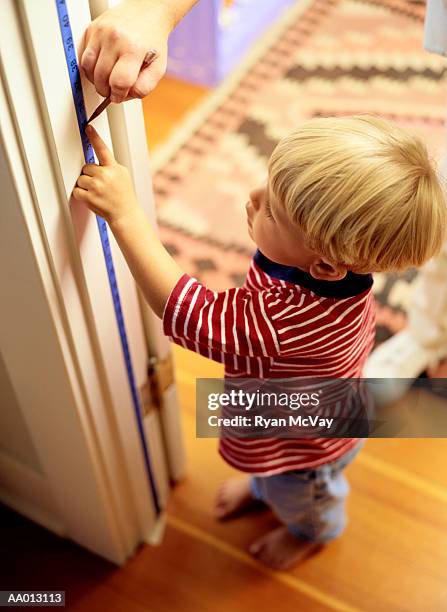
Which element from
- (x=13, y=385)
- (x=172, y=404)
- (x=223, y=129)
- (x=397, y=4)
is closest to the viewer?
(x=13, y=385)

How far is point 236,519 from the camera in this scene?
131 centimetres

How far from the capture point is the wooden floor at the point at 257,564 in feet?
3.91

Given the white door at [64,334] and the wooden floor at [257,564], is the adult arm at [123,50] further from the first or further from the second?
the wooden floor at [257,564]

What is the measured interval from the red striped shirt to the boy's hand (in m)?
0.11

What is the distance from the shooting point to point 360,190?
0.67m

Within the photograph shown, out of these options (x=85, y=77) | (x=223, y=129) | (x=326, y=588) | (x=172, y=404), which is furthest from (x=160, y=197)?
(x=85, y=77)

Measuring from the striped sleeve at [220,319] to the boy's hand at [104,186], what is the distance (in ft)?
0.34

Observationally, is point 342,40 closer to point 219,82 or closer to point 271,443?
point 219,82

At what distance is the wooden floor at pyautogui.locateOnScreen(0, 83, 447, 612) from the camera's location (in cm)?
119

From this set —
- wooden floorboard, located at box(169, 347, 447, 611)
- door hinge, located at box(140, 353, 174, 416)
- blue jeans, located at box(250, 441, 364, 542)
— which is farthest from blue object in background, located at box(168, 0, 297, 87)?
blue jeans, located at box(250, 441, 364, 542)

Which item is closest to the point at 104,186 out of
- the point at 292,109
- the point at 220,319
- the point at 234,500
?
the point at 220,319

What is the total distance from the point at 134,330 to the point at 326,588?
581mm

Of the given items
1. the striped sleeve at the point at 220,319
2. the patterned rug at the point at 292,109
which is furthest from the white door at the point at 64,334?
the patterned rug at the point at 292,109

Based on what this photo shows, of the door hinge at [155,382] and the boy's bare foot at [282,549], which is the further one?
the boy's bare foot at [282,549]
